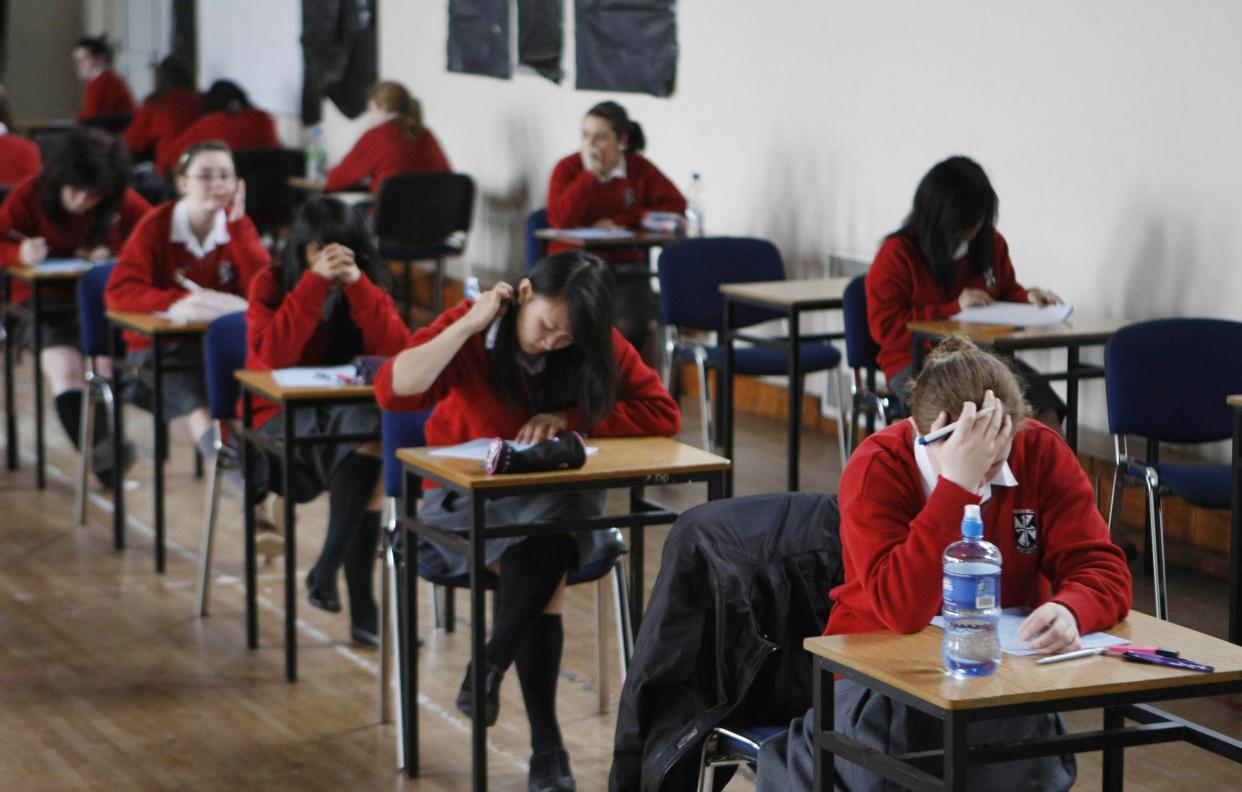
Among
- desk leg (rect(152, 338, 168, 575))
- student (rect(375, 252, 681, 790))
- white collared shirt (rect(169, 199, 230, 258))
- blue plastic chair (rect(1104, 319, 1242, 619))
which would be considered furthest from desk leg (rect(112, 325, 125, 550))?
blue plastic chair (rect(1104, 319, 1242, 619))

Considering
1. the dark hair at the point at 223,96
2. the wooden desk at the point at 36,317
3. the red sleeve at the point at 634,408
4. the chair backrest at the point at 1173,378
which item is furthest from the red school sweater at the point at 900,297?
the dark hair at the point at 223,96

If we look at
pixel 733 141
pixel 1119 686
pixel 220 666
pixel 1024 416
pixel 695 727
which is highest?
pixel 733 141

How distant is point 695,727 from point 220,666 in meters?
2.07

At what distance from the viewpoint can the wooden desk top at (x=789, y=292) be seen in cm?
540

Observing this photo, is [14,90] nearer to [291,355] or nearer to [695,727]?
[291,355]

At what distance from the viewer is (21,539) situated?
5461 mm

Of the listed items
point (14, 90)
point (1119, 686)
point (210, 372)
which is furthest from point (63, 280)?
point (14, 90)

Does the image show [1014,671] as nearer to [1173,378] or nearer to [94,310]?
[1173,378]

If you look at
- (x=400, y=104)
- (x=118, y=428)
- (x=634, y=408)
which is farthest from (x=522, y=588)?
(x=400, y=104)

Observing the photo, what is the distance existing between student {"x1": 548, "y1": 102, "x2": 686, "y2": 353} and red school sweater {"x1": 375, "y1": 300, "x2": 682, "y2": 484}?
3.26 metres

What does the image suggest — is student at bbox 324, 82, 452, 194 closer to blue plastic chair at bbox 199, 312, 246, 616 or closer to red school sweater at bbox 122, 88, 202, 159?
Answer: red school sweater at bbox 122, 88, 202, 159

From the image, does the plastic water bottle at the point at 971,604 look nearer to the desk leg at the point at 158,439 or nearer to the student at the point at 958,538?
the student at the point at 958,538

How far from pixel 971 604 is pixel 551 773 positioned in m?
1.45

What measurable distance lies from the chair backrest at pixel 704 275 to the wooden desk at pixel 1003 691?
3.61 metres
